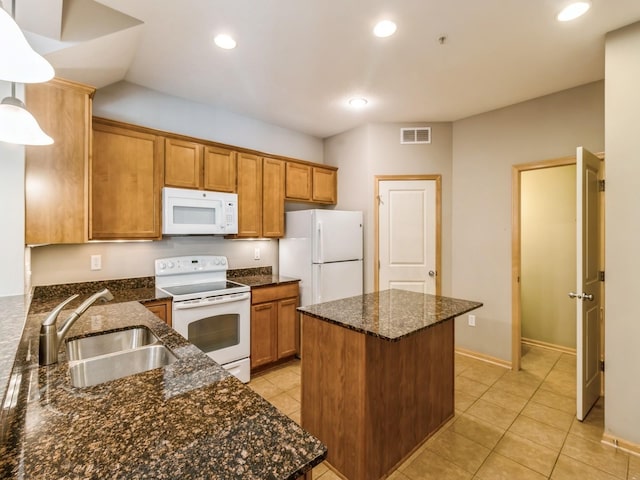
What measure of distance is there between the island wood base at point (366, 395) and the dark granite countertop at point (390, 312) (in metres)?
0.07

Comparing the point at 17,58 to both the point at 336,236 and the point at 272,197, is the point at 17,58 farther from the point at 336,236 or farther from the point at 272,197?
the point at 336,236

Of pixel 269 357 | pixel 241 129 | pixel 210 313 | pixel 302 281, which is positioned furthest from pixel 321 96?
pixel 269 357

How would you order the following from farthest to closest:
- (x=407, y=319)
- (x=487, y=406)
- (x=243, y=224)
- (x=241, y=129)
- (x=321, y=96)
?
(x=241, y=129) → (x=243, y=224) → (x=321, y=96) → (x=487, y=406) → (x=407, y=319)

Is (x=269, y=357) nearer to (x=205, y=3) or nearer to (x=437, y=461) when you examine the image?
(x=437, y=461)

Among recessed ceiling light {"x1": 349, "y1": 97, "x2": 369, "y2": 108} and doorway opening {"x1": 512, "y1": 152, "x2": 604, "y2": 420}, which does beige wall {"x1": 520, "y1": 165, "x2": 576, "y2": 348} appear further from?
recessed ceiling light {"x1": 349, "y1": 97, "x2": 369, "y2": 108}

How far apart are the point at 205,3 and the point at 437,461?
10.4 ft

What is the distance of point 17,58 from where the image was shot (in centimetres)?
91

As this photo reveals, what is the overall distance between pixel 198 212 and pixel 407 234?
2415 mm

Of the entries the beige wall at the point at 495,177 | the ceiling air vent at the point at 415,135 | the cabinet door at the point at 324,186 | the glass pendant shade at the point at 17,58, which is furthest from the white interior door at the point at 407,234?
the glass pendant shade at the point at 17,58

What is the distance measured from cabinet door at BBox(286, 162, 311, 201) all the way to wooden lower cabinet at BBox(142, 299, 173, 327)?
183cm

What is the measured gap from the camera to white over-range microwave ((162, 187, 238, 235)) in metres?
2.80

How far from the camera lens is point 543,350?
3.85 meters

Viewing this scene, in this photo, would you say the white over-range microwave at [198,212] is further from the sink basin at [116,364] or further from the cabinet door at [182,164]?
the sink basin at [116,364]

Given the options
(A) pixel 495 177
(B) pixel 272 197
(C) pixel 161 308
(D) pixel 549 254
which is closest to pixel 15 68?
(C) pixel 161 308
